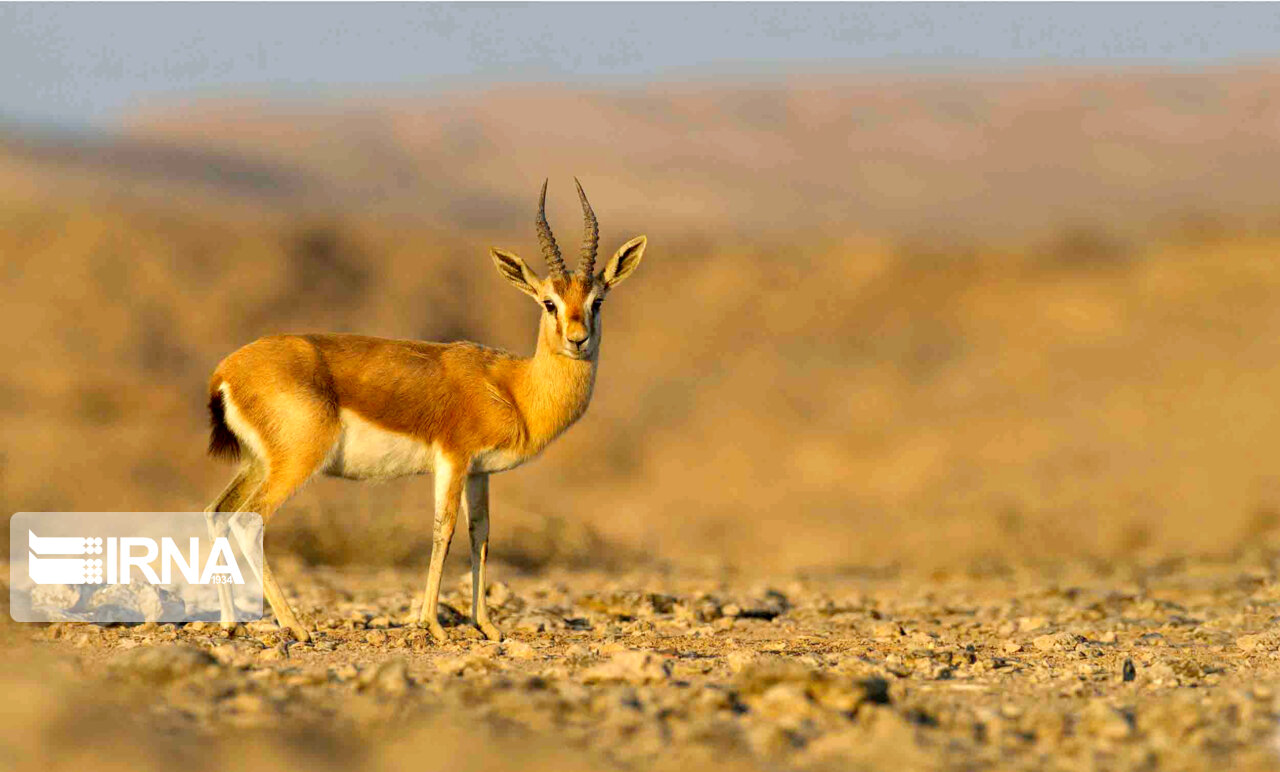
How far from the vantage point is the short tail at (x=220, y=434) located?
404 inches

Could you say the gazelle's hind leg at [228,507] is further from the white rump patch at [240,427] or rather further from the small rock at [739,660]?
the small rock at [739,660]

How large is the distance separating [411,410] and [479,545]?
3.73 ft

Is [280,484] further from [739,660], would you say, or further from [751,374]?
[751,374]

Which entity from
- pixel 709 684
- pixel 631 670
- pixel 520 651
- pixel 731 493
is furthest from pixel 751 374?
pixel 709 684

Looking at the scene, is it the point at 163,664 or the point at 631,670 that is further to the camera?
the point at 631,670

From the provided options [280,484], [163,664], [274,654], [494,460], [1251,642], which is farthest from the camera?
[494,460]

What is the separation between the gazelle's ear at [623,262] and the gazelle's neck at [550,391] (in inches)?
23.5

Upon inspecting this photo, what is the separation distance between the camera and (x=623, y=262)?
1151cm

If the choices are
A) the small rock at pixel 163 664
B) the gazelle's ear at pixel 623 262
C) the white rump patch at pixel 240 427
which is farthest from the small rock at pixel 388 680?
the gazelle's ear at pixel 623 262

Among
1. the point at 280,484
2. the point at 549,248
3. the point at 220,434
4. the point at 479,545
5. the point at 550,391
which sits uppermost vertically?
the point at 549,248

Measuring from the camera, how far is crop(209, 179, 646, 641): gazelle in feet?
32.8

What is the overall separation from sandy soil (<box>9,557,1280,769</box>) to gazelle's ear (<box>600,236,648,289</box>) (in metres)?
2.54

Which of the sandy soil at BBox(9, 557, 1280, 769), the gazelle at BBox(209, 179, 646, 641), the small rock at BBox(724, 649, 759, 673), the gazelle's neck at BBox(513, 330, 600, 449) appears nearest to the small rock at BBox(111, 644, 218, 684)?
the sandy soil at BBox(9, 557, 1280, 769)

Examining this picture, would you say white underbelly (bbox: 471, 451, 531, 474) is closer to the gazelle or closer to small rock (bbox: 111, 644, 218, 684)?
the gazelle
